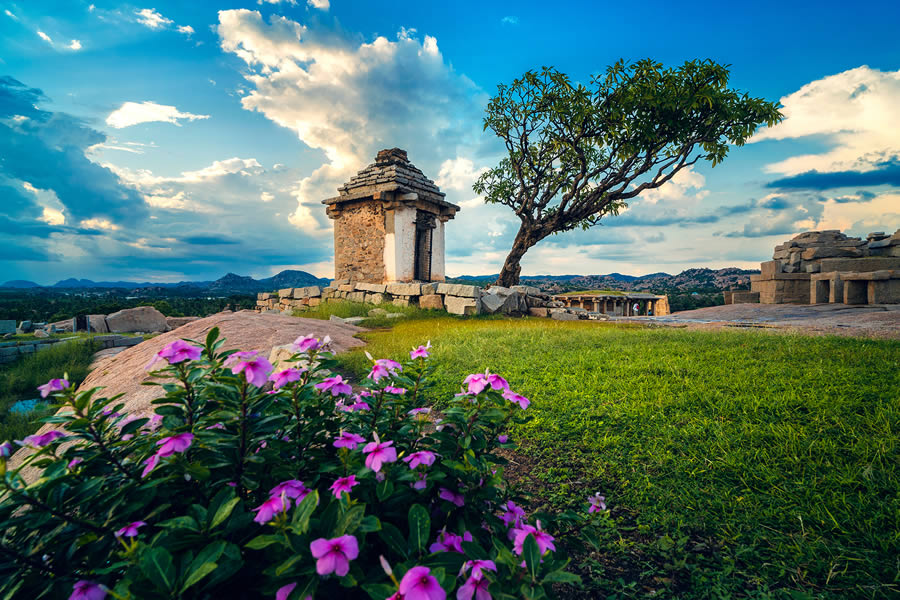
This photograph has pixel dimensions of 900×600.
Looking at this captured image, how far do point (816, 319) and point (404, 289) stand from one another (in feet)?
37.9

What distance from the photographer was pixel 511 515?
1.44 metres

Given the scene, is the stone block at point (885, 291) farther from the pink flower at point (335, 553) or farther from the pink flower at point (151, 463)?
the pink flower at point (151, 463)

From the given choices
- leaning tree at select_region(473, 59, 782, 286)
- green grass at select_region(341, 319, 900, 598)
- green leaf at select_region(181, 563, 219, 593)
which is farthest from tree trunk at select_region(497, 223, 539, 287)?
green leaf at select_region(181, 563, 219, 593)

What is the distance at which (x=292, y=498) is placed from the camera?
112 cm

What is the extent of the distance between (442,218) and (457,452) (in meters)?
14.4

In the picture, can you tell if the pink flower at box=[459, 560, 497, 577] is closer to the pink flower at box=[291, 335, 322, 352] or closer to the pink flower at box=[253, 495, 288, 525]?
the pink flower at box=[253, 495, 288, 525]

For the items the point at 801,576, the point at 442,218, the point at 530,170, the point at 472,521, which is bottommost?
the point at 801,576

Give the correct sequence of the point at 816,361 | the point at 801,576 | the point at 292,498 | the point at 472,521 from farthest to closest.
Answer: the point at 816,361, the point at 801,576, the point at 472,521, the point at 292,498

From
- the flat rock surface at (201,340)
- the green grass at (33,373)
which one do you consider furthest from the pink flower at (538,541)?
the green grass at (33,373)

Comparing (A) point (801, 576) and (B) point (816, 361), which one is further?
(B) point (816, 361)

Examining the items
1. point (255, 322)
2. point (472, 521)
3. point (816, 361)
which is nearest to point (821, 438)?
point (816, 361)

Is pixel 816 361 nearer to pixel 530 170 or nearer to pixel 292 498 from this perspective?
pixel 292 498

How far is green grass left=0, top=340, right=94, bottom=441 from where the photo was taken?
589cm

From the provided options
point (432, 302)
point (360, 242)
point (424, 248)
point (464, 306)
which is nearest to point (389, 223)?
point (360, 242)
